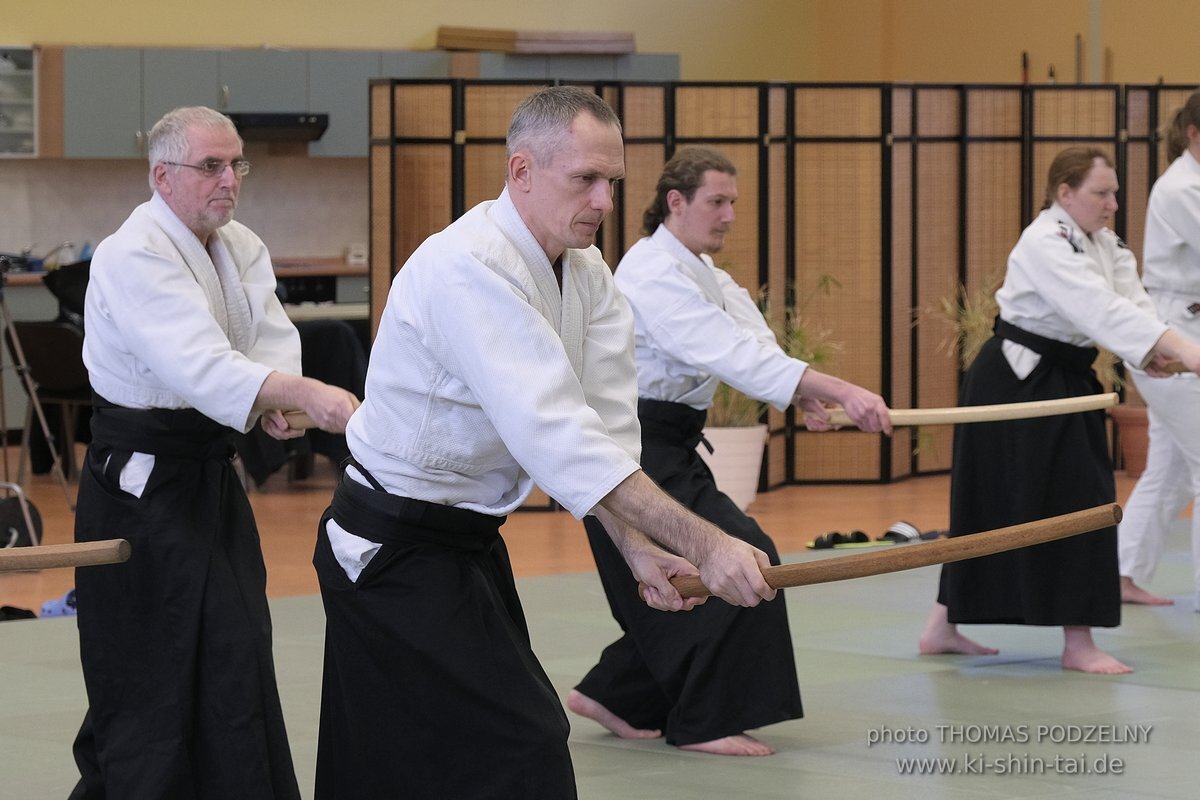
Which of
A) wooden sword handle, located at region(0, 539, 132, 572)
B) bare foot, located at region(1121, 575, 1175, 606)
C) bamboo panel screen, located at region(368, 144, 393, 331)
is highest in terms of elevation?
bamboo panel screen, located at region(368, 144, 393, 331)

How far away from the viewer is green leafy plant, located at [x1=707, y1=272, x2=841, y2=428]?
750 cm

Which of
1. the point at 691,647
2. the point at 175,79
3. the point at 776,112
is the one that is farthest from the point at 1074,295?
the point at 175,79

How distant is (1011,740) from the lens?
12.4 ft

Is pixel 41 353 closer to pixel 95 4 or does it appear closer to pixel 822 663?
pixel 95 4

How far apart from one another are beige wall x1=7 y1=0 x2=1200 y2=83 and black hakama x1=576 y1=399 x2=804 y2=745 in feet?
23.7

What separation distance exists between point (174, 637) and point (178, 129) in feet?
2.94

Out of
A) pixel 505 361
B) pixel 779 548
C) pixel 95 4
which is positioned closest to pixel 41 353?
pixel 95 4

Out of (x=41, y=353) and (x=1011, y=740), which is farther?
(x=41, y=353)

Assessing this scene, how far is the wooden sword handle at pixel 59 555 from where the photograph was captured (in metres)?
2.31

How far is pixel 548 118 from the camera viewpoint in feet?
7.80

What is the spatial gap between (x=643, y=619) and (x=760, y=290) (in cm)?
479

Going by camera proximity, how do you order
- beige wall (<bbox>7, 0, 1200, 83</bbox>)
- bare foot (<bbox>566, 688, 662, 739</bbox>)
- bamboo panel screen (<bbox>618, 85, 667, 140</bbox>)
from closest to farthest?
bare foot (<bbox>566, 688, 662, 739</bbox>) → bamboo panel screen (<bbox>618, 85, 667, 140</bbox>) → beige wall (<bbox>7, 0, 1200, 83</bbox>)

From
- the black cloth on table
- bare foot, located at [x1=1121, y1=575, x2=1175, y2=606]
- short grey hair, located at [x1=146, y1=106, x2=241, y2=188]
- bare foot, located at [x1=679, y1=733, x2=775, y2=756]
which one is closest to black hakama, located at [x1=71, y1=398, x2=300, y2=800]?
short grey hair, located at [x1=146, y1=106, x2=241, y2=188]

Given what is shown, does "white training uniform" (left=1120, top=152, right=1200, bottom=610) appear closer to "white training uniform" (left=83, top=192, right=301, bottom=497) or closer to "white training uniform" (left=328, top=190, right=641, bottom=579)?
"white training uniform" (left=83, top=192, right=301, bottom=497)
